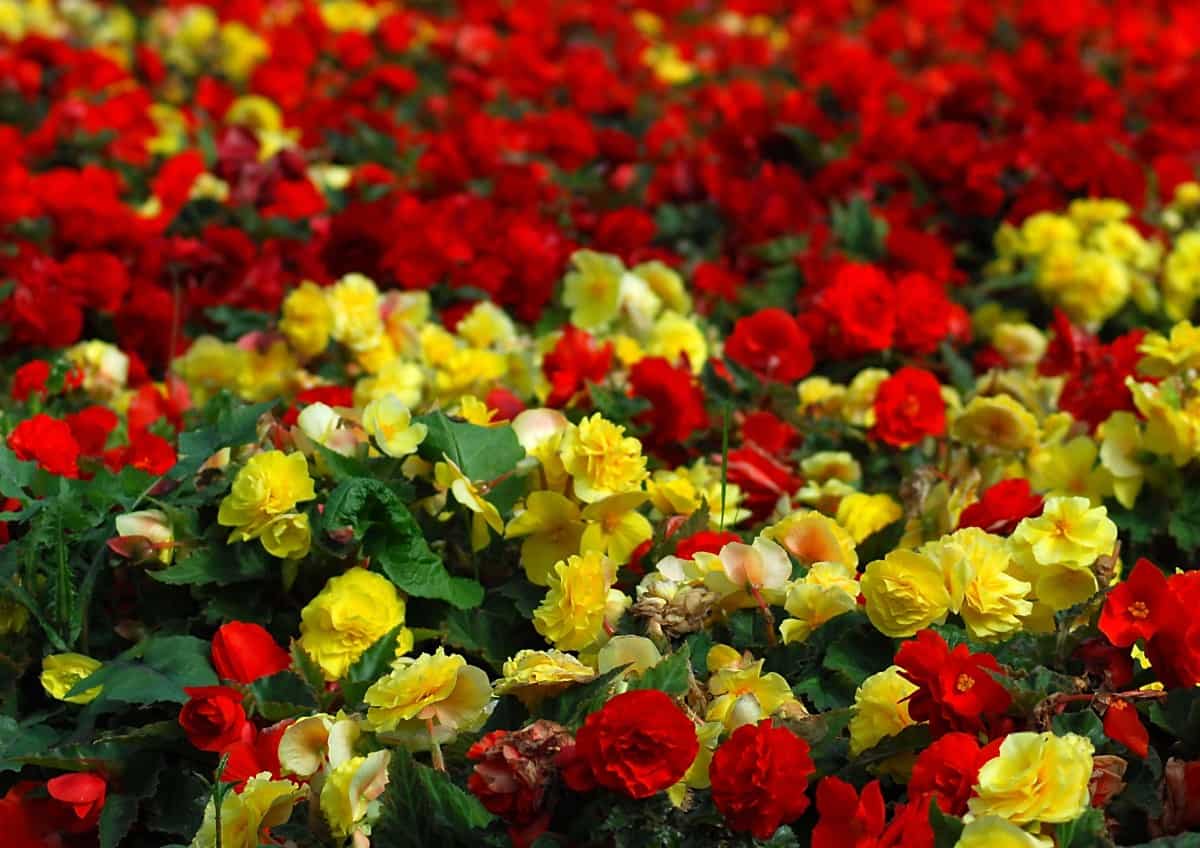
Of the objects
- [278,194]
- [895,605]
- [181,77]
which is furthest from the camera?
[181,77]

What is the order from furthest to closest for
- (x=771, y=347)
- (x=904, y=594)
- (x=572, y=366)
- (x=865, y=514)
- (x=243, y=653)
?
(x=771, y=347)
(x=572, y=366)
(x=865, y=514)
(x=243, y=653)
(x=904, y=594)

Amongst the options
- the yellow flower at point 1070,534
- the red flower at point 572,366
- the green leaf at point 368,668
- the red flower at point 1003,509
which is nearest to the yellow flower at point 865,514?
the red flower at point 1003,509

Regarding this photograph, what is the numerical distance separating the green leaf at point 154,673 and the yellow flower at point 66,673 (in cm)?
3

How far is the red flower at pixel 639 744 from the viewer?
53.3 inches

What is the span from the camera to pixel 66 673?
1.78m

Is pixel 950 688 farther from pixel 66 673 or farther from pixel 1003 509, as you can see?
pixel 66 673

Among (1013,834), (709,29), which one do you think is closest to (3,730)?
(1013,834)

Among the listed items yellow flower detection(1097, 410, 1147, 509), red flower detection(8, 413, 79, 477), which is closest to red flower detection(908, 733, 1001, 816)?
yellow flower detection(1097, 410, 1147, 509)

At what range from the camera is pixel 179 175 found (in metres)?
3.29

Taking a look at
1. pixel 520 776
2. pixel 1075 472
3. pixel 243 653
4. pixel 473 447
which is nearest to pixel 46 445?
pixel 243 653

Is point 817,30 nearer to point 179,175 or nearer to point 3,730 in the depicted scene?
point 179,175

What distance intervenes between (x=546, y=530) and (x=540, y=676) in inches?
16.0

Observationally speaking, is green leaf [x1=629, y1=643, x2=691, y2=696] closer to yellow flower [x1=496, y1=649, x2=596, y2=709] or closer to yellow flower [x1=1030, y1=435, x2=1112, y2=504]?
yellow flower [x1=496, y1=649, x2=596, y2=709]

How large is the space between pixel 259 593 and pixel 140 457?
1.00ft
